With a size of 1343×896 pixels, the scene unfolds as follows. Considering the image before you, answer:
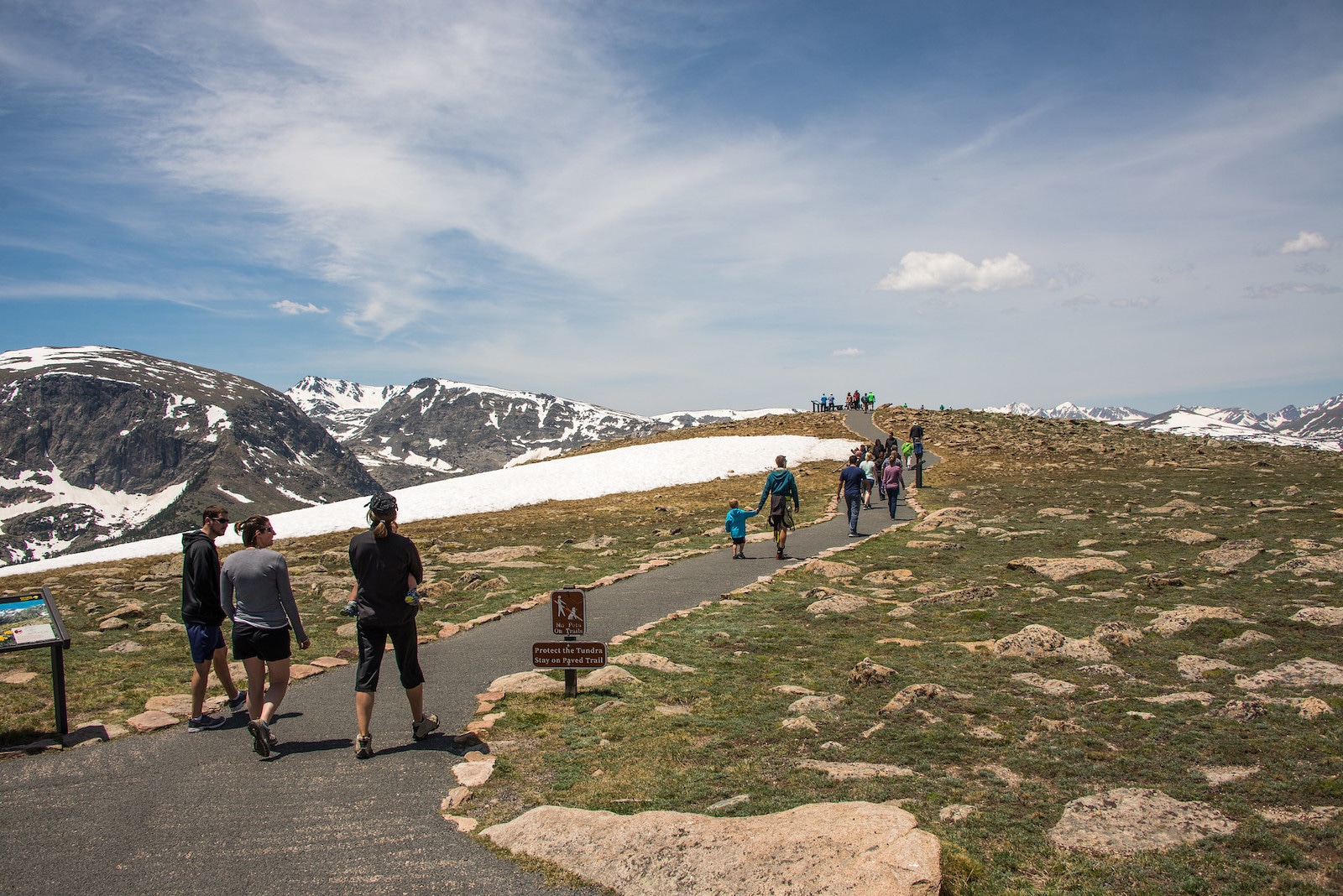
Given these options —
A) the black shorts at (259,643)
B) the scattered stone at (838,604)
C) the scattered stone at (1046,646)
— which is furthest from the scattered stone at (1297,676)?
the black shorts at (259,643)

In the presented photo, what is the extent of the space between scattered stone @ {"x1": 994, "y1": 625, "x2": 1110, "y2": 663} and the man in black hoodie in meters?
10.7

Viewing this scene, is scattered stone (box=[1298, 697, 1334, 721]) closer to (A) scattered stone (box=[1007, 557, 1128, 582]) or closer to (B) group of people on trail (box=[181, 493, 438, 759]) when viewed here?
(A) scattered stone (box=[1007, 557, 1128, 582])

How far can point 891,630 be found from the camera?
12.5 meters

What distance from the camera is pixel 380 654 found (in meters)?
8.77

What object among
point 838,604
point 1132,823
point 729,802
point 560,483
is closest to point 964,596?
point 838,604

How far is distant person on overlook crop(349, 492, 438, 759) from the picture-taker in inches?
335

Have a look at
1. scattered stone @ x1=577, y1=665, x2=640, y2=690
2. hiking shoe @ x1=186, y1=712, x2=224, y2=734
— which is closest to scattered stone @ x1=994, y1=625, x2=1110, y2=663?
scattered stone @ x1=577, y1=665, x2=640, y2=690

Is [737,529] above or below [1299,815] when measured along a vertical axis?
above

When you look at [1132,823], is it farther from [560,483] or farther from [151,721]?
[560,483]

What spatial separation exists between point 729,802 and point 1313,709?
20.2 feet

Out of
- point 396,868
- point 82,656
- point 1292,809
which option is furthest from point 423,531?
point 1292,809

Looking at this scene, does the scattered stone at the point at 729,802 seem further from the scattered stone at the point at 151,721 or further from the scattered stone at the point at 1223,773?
the scattered stone at the point at 151,721

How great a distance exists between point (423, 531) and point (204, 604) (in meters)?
25.3

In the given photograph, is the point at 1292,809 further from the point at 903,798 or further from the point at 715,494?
the point at 715,494
